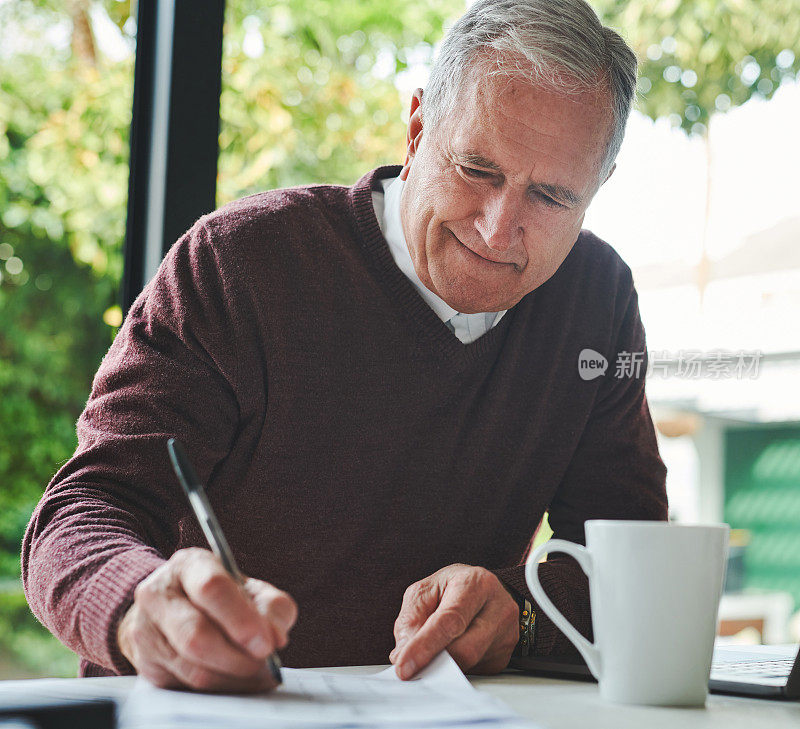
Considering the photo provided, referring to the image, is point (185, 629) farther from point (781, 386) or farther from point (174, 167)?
point (781, 386)

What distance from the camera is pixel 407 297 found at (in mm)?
1181

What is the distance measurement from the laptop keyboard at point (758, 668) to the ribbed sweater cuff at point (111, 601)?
1.76ft

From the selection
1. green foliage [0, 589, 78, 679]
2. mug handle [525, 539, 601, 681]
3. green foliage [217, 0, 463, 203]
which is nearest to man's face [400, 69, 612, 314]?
mug handle [525, 539, 601, 681]

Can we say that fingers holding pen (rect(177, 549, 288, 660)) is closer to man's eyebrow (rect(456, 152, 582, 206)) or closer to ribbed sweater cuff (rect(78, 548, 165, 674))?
ribbed sweater cuff (rect(78, 548, 165, 674))

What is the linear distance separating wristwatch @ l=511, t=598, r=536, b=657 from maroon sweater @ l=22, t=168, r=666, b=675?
0.01m

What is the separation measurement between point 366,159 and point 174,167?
1.95 m

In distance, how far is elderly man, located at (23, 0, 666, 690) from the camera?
0.96 metres

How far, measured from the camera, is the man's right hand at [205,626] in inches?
21.9

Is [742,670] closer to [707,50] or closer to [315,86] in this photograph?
[315,86]

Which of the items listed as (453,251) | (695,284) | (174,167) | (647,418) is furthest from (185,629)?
(695,284)

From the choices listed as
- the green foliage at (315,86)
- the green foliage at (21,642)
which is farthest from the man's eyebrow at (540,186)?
the green foliage at (315,86)

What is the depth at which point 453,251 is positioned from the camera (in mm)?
1105

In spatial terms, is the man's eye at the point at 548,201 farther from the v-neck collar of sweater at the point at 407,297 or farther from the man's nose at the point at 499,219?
the v-neck collar of sweater at the point at 407,297

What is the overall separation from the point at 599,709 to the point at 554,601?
0.98ft
